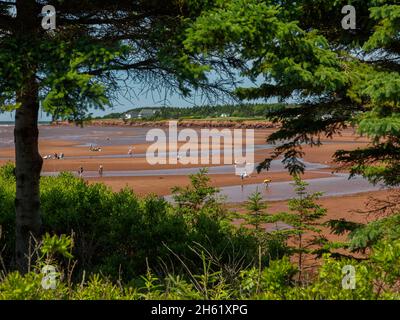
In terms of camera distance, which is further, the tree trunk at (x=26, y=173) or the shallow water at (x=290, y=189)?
the shallow water at (x=290, y=189)

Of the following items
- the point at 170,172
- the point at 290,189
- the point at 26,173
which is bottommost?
the point at 290,189

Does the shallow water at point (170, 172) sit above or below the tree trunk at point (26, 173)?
below

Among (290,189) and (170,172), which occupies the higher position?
(170,172)

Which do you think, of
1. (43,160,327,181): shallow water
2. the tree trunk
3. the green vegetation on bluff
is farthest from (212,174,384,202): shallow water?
the tree trunk

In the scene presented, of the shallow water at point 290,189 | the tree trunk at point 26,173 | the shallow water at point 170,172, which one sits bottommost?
the shallow water at point 290,189

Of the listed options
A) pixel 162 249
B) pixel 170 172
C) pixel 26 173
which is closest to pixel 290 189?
pixel 170 172

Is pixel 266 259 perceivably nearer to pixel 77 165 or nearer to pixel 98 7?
pixel 98 7

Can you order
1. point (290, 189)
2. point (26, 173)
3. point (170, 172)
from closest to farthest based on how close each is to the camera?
point (26, 173) → point (290, 189) → point (170, 172)

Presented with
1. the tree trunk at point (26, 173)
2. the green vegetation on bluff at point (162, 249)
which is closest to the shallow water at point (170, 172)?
the green vegetation on bluff at point (162, 249)

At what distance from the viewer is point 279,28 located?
19.6 ft

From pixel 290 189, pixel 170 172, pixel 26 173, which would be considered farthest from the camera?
pixel 170 172

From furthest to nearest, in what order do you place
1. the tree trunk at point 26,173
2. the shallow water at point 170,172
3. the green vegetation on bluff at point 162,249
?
1. the shallow water at point 170,172
2. the tree trunk at point 26,173
3. the green vegetation on bluff at point 162,249

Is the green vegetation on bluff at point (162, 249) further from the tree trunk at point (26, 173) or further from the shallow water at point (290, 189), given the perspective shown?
the shallow water at point (290, 189)

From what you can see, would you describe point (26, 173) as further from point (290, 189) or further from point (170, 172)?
point (170, 172)
